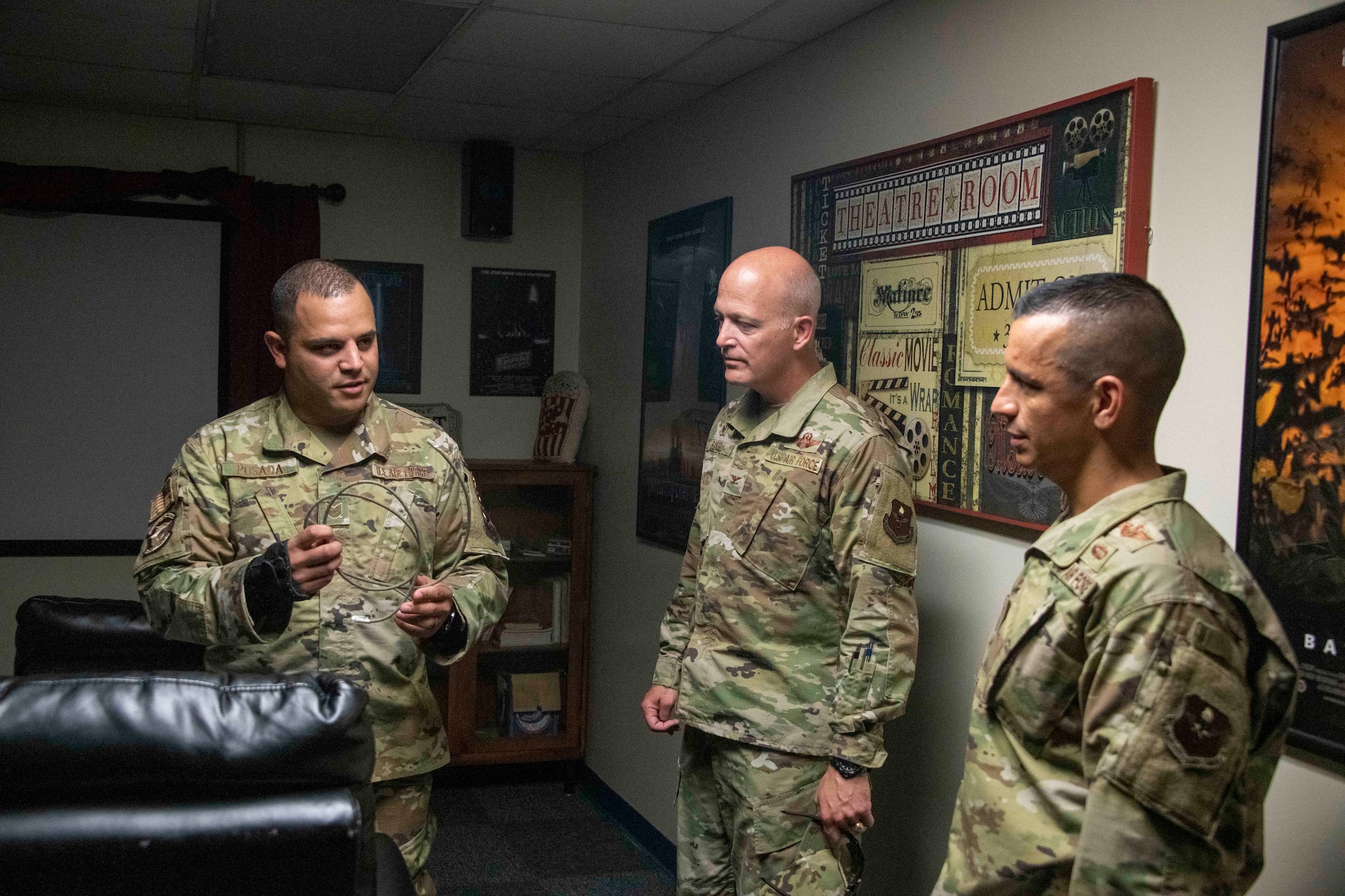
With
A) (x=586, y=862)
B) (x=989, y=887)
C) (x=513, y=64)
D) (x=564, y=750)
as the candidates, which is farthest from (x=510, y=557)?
(x=989, y=887)

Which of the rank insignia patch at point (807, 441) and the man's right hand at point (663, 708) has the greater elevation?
the rank insignia patch at point (807, 441)

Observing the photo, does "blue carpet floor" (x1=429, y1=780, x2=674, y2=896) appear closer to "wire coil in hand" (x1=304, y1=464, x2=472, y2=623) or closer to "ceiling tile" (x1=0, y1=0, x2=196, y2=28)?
"wire coil in hand" (x1=304, y1=464, x2=472, y2=623)

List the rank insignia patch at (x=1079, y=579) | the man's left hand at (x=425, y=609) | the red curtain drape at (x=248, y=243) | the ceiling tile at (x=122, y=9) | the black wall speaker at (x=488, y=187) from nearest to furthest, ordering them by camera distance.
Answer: the rank insignia patch at (x=1079, y=579), the man's left hand at (x=425, y=609), the ceiling tile at (x=122, y=9), the red curtain drape at (x=248, y=243), the black wall speaker at (x=488, y=187)

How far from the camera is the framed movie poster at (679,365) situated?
348 cm

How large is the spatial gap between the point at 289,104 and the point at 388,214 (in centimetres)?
67

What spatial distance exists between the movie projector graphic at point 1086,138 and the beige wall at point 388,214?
2976 millimetres

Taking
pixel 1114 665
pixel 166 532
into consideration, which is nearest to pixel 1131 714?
pixel 1114 665

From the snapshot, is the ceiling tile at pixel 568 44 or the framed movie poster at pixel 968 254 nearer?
the framed movie poster at pixel 968 254

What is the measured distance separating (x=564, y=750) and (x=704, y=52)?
8.71 ft

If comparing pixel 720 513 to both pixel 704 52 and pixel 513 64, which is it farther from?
pixel 513 64

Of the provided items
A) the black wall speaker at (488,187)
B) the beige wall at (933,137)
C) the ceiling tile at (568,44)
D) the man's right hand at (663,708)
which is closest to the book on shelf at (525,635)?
the beige wall at (933,137)

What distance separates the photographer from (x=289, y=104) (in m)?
3.92

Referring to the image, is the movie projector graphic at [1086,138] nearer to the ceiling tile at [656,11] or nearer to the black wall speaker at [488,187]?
the ceiling tile at [656,11]

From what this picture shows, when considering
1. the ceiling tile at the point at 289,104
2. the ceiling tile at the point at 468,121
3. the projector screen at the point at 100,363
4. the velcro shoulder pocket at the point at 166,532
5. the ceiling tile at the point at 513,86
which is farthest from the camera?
the projector screen at the point at 100,363
